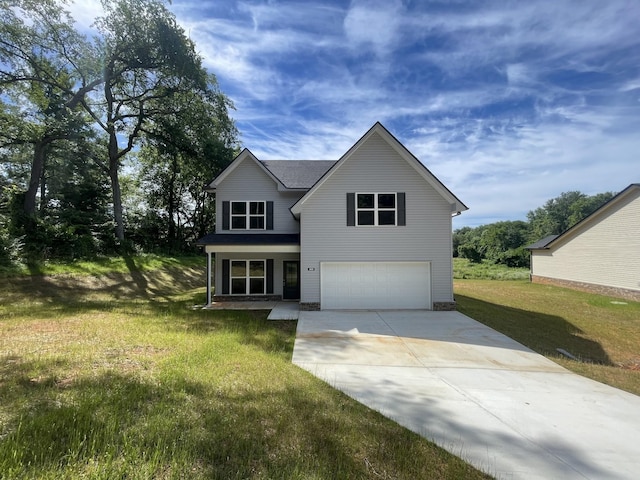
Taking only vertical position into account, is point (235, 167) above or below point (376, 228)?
above

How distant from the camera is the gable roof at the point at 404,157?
→ 11.3m

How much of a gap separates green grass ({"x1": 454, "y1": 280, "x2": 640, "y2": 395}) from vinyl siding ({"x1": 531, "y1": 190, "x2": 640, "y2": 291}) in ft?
6.70

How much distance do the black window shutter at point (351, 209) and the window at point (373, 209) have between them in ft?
0.58

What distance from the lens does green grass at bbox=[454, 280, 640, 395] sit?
20.6 ft

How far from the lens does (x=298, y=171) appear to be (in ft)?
50.3

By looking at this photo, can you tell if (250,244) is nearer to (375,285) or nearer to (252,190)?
(252,190)

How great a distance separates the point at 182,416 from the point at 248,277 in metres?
10.3

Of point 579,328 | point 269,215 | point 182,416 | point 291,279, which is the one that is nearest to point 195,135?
point 269,215

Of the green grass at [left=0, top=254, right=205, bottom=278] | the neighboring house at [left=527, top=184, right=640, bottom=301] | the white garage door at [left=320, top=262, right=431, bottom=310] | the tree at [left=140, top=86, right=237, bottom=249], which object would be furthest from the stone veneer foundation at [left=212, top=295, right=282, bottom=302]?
the neighboring house at [left=527, top=184, right=640, bottom=301]

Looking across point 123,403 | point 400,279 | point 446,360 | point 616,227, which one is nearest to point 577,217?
point 616,227

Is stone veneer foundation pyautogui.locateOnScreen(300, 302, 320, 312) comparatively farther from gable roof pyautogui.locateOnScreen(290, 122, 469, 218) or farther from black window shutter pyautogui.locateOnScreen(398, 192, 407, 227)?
black window shutter pyautogui.locateOnScreen(398, 192, 407, 227)

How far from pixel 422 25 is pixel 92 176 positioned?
98.3ft

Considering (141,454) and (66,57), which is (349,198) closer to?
(141,454)

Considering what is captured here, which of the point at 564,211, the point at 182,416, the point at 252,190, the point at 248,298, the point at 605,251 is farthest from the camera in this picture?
the point at 564,211
